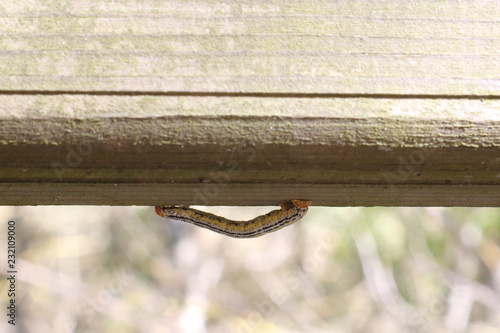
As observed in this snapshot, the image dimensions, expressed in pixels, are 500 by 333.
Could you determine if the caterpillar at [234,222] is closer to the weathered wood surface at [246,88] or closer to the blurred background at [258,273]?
the weathered wood surface at [246,88]

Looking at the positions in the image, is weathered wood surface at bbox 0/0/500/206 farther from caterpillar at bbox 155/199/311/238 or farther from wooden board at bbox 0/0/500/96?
caterpillar at bbox 155/199/311/238

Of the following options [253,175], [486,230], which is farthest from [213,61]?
[486,230]

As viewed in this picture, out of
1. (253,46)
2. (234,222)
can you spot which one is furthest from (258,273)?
(253,46)

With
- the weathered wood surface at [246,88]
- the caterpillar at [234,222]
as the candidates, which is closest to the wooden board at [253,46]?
the weathered wood surface at [246,88]

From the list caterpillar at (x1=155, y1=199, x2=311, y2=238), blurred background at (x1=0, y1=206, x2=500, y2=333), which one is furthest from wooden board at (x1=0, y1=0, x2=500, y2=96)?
blurred background at (x1=0, y1=206, x2=500, y2=333)

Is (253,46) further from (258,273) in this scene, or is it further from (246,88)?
(258,273)

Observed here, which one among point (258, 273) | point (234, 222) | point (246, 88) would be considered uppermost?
point (258, 273)
